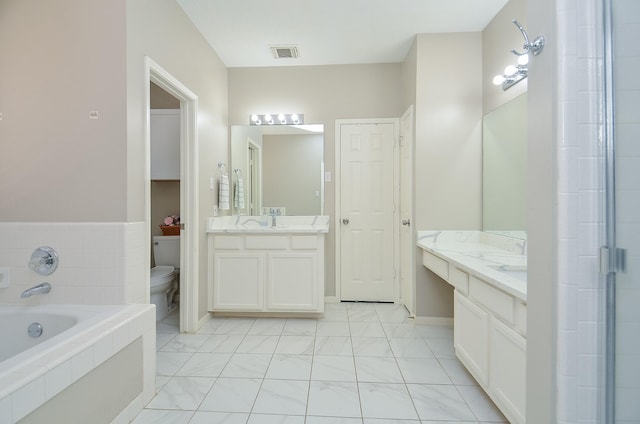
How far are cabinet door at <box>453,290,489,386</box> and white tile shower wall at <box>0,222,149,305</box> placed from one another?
193cm

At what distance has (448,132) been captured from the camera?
8.71ft

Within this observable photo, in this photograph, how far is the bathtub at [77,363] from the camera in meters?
0.96

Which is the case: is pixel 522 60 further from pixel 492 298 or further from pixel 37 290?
pixel 37 290

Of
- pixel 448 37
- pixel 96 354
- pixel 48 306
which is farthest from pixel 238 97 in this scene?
pixel 96 354

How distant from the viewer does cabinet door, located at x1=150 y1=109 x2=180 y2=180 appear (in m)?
2.93

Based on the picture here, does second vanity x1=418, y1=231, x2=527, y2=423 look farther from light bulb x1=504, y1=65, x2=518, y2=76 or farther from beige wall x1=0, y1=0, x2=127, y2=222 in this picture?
beige wall x1=0, y1=0, x2=127, y2=222

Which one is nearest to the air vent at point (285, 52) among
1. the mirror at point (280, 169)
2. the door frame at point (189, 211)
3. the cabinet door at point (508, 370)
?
the mirror at point (280, 169)

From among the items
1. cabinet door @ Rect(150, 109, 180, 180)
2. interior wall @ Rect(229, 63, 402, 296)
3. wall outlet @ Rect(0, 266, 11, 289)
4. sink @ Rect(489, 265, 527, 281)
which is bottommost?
wall outlet @ Rect(0, 266, 11, 289)

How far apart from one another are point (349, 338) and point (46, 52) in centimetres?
272

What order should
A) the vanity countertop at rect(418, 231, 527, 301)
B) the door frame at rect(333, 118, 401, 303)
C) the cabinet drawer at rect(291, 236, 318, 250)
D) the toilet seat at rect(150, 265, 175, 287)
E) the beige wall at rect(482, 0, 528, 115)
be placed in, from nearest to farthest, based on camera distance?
the vanity countertop at rect(418, 231, 527, 301)
the beige wall at rect(482, 0, 528, 115)
the toilet seat at rect(150, 265, 175, 287)
the cabinet drawer at rect(291, 236, 318, 250)
the door frame at rect(333, 118, 401, 303)

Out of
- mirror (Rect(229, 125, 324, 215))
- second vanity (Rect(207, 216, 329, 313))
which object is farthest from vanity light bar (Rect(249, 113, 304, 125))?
second vanity (Rect(207, 216, 329, 313))

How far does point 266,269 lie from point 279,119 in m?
1.65

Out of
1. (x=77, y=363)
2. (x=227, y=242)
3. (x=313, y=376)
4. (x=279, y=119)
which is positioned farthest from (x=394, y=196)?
(x=77, y=363)

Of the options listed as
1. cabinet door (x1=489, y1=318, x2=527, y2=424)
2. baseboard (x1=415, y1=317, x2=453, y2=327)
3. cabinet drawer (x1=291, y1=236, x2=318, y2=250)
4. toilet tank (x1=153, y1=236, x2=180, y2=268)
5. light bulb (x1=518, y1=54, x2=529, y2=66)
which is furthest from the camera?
toilet tank (x1=153, y1=236, x2=180, y2=268)
